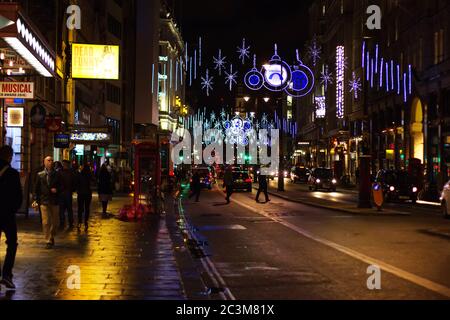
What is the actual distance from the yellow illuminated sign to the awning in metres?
17.3

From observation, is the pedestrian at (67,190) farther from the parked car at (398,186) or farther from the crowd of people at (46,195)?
the parked car at (398,186)

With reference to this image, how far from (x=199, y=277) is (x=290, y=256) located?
11.3ft

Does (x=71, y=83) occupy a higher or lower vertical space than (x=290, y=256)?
higher

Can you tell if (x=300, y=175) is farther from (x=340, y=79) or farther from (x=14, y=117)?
(x=14, y=117)

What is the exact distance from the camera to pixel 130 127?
82625mm

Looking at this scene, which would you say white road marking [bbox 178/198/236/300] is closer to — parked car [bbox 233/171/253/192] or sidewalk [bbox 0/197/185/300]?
sidewalk [bbox 0/197/185/300]

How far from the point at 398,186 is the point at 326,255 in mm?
24554

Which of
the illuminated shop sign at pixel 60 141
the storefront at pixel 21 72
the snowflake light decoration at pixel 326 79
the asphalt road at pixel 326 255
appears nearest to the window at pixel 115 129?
the snowflake light decoration at pixel 326 79

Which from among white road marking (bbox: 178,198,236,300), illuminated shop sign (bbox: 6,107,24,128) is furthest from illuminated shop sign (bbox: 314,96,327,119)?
white road marking (bbox: 178,198,236,300)

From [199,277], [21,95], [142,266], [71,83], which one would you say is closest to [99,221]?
[21,95]

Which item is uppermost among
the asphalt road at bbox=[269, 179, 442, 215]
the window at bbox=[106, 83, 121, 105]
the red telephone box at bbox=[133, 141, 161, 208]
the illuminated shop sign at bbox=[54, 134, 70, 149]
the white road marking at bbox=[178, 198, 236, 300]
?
the window at bbox=[106, 83, 121, 105]

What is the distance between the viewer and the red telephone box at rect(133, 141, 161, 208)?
87.8 ft
